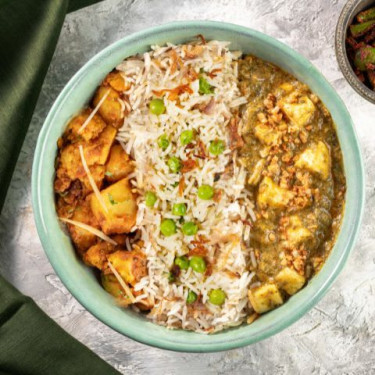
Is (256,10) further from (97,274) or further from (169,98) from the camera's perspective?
(97,274)

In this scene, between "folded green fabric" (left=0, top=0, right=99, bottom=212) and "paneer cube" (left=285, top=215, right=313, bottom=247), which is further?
"folded green fabric" (left=0, top=0, right=99, bottom=212)

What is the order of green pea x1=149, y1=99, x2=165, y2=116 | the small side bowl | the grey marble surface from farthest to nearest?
the grey marble surface, the small side bowl, green pea x1=149, y1=99, x2=165, y2=116

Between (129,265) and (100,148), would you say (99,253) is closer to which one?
(129,265)

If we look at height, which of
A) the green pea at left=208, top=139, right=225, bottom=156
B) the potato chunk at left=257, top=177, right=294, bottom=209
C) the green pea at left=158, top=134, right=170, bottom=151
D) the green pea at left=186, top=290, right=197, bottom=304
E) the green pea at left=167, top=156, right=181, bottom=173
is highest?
the green pea at left=158, top=134, right=170, bottom=151

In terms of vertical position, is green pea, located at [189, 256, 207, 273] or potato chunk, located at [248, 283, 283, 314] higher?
green pea, located at [189, 256, 207, 273]

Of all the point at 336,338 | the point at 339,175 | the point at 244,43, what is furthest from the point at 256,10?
the point at 336,338

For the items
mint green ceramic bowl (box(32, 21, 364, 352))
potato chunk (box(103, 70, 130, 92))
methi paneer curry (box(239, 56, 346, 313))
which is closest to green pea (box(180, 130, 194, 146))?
methi paneer curry (box(239, 56, 346, 313))

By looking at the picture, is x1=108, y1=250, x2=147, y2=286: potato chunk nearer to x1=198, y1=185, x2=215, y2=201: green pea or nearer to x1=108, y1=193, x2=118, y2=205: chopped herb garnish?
x1=108, y1=193, x2=118, y2=205: chopped herb garnish

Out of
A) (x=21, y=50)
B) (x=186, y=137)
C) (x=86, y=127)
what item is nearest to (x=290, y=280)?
(x=186, y=137)
